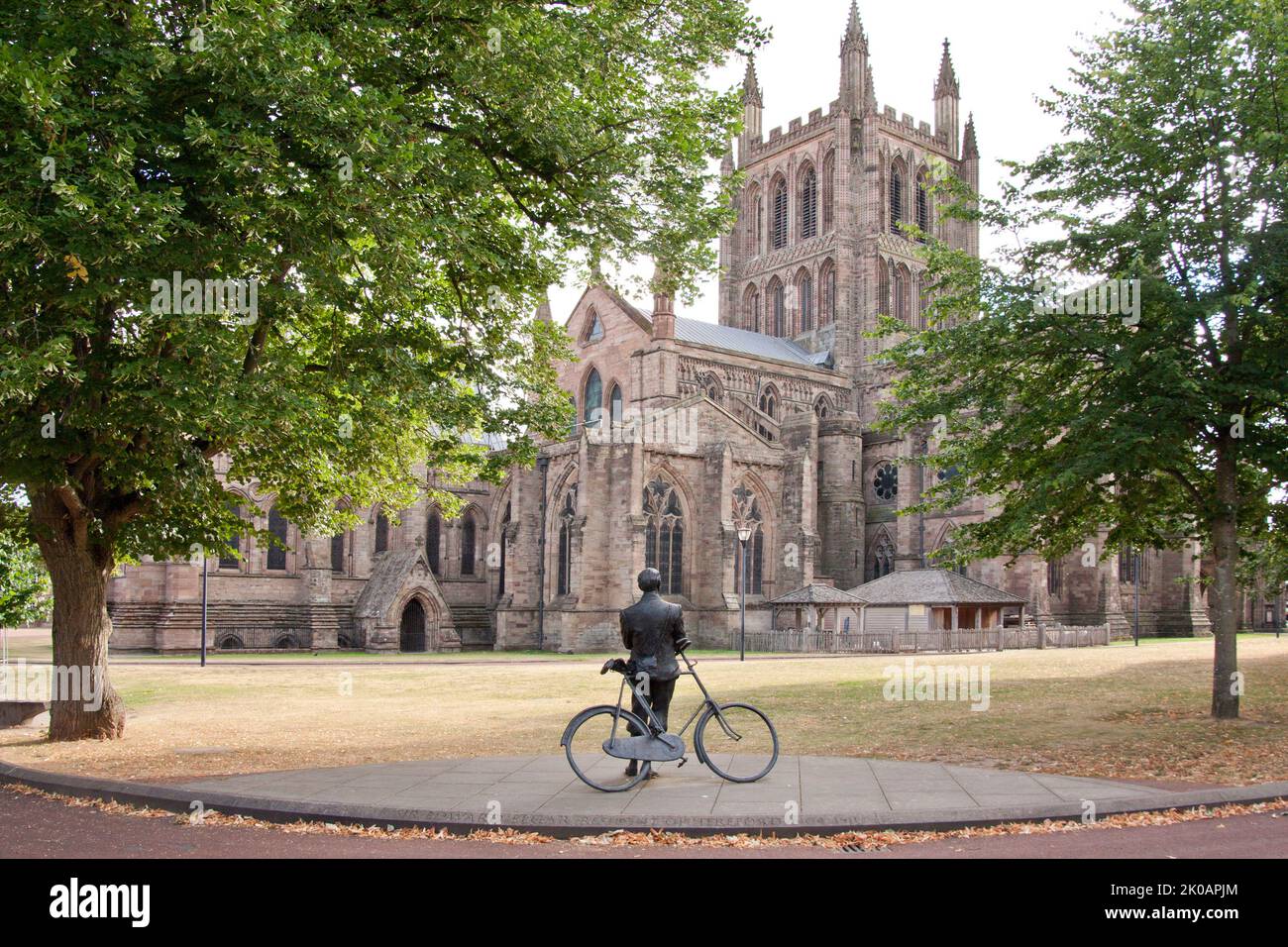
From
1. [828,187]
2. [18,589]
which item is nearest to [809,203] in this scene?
[828,187]

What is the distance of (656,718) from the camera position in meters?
9.35

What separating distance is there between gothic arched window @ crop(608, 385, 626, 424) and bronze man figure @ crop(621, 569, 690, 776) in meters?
42.5

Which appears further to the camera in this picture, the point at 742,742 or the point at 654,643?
the point at 742,742

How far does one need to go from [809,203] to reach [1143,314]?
56520mm

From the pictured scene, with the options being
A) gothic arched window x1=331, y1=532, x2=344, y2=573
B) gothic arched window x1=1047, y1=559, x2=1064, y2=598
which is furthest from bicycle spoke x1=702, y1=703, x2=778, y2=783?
gothic arched window x1=1047, y1=559, x2=1064, y2=598

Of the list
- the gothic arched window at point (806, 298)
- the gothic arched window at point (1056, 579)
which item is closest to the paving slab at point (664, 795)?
the gothic arched window at point (1056, 579)

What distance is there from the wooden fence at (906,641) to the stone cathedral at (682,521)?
2148mm

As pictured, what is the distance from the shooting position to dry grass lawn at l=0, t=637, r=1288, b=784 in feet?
38.3

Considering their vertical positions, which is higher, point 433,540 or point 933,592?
point 433,540

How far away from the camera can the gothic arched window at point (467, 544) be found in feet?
163

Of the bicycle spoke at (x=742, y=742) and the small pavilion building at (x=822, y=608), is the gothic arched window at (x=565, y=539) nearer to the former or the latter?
the small pavilion building at (x=822, y=608)

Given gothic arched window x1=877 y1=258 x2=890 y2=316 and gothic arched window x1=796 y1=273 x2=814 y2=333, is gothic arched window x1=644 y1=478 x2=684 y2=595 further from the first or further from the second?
gothic arched window x1=877 y1=258 x2=890 y2=316

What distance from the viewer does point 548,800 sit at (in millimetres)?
Result: 8812

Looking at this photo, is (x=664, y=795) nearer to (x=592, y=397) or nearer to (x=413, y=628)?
(x=413, y=628)
